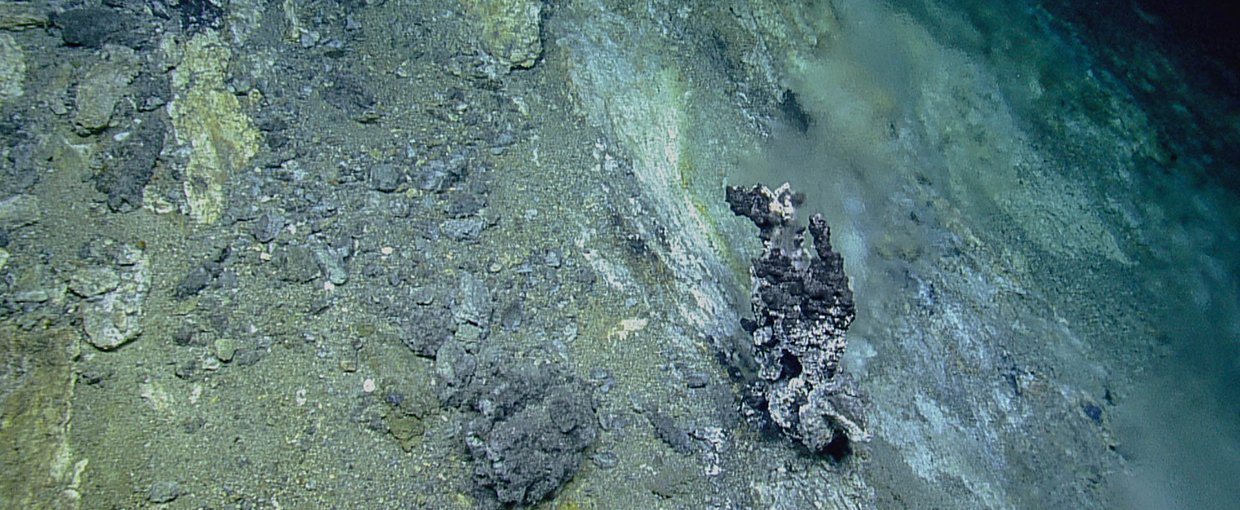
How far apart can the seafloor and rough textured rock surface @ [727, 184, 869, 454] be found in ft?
0.41

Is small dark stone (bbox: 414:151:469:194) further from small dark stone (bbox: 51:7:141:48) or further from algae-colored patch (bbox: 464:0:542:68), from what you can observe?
small dark stone (bbox: 51:7:141:48)

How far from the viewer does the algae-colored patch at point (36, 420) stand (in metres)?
1.96

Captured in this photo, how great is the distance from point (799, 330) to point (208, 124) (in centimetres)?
213

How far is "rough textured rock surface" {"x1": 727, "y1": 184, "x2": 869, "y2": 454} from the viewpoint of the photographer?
2.60 m

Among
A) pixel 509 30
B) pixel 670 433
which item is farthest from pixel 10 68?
pixel 670 433

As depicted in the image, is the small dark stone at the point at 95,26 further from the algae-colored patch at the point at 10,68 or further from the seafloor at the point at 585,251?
the algae-colored patch at the point at 10,68

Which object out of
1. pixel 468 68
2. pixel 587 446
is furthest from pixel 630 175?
pixel 587 446

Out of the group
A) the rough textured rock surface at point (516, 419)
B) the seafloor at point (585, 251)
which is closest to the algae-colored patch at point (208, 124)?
the seafloor at point (585, 251)

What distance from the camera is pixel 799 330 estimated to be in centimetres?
271

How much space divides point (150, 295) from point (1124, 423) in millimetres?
3868

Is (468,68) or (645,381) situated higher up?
(468,68)

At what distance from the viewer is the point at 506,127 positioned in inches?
113

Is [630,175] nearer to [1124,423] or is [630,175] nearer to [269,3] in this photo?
[269,3]

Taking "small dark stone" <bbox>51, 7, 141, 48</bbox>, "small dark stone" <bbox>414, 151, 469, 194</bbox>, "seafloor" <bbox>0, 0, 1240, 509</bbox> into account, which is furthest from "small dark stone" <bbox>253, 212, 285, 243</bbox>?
"small dark stone" <bbox>51, 7, 141, 48</bbox>
